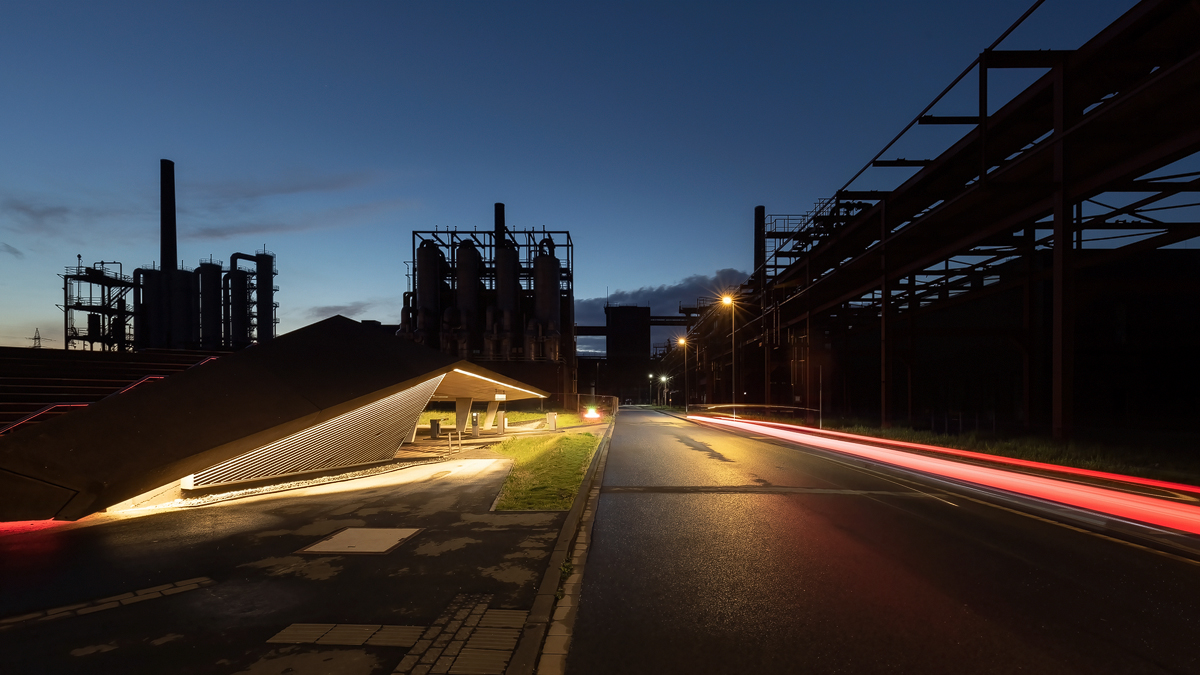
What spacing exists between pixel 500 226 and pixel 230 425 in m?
51.8

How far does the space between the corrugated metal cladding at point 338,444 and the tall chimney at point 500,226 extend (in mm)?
43696

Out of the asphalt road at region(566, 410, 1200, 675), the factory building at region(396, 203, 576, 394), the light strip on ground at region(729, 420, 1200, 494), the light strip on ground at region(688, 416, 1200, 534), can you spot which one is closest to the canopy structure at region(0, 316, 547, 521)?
the asphalt road at region(566, 410, 1200, 675)

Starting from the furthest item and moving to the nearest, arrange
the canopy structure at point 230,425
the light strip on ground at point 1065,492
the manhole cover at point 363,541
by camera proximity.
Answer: the canopy structure at point 230,425, the light strip on ground at point 1065,492, the manhole cover at point 363,541

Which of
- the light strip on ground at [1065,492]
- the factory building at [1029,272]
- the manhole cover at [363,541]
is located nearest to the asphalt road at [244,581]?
the manhole cover at [363,541]

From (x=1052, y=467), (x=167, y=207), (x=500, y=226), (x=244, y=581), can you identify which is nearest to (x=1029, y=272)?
(x=1052, y=467)

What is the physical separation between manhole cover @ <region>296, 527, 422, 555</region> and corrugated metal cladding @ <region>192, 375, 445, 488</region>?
157 inches

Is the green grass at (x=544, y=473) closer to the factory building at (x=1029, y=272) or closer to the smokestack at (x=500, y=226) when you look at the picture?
the factory building at (x=1029, y=272)

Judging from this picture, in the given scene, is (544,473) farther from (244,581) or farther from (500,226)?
(500,226)

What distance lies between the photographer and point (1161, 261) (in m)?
33.0

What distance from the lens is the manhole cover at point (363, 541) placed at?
23.1ft

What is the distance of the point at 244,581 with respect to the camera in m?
5.93

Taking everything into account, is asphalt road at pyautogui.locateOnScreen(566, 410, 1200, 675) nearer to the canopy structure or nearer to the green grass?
the green grass

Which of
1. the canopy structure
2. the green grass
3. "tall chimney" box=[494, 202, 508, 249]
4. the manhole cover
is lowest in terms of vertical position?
the green grass

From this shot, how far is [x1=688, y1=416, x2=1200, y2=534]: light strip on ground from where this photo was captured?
297 inches
